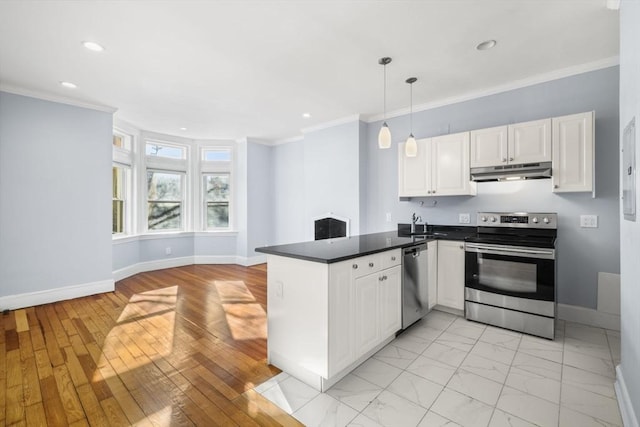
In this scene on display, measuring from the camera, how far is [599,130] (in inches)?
117

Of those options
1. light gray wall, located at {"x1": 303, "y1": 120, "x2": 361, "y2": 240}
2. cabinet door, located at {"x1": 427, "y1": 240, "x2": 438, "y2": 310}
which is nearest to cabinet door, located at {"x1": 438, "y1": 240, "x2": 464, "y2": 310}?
cabinet door, located at {"x1": 427, "y1": 240, "x2": 438, "y2": 310}

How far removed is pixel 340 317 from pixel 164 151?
5655mm

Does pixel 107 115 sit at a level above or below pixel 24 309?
above

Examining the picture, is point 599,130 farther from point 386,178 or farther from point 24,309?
point 24,309

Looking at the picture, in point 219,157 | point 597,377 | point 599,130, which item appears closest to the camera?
point 597,377

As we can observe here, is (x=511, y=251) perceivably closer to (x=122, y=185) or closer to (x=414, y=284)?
(x=414, y=284)

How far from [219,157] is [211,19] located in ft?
14.7

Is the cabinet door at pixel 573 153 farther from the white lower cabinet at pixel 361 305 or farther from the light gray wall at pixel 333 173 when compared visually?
the light gray wall at pixel 333 173

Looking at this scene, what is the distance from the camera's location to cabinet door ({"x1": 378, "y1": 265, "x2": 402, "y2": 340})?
2.45 metres

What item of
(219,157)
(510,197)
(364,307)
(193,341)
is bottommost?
(193,341)

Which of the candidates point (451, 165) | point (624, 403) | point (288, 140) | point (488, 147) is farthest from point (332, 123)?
point (624, 403)

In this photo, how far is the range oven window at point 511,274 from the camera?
8.86 ft

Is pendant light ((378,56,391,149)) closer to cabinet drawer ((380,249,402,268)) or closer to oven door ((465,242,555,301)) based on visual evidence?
cabinet drawer ((380,249,402,268))

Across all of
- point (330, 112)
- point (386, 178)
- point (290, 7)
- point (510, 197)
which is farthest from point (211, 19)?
point (510, 197)
